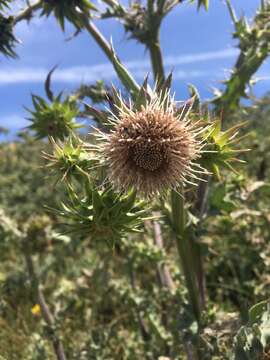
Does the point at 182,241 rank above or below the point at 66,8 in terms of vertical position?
below

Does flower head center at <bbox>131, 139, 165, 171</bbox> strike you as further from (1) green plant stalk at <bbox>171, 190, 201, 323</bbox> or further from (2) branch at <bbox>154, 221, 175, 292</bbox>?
(2) branch at <bbox>154, 221, 175, 292</bbox>

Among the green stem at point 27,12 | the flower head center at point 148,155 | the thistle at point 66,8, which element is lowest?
the flower head center at point 148,155

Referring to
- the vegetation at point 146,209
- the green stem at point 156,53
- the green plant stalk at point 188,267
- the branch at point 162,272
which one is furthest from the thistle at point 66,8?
the branch at point 162,272

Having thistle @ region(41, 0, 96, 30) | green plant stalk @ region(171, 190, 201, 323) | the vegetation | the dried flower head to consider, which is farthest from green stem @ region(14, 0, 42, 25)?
green plant stalk @ region(171, 190, 201, 323)

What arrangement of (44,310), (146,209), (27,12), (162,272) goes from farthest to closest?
(162,272)
(44,310)
(27,12)
(146,209)

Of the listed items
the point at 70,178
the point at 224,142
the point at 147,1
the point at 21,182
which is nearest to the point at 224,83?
the point at 147,1

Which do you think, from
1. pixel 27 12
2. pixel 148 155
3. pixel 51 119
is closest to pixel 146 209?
pixel 148 155

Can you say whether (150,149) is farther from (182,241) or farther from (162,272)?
(162,272)

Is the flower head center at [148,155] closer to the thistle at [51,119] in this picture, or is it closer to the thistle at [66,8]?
the thistle at [51,119]
